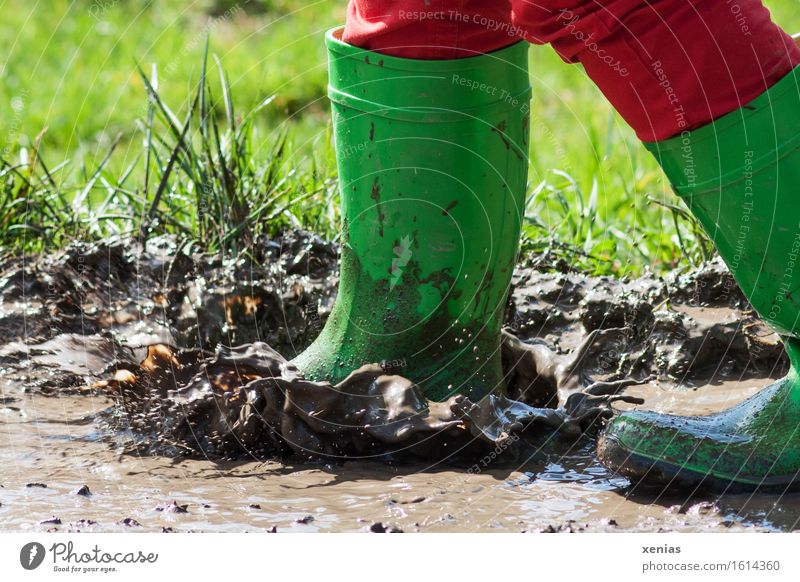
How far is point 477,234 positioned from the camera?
197cm

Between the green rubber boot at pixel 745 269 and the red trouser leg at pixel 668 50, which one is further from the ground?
the red trouser leg at pixel 668 50

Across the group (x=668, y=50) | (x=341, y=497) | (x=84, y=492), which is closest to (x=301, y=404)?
(x=341, y=497)

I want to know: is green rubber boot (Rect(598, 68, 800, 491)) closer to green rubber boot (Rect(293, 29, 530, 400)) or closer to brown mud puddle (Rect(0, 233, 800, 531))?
brown mud puddle (Rect(0, 233, 800, 531))

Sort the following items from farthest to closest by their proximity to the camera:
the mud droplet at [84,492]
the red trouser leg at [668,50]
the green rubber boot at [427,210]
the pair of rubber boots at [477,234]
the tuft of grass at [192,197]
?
the tuft of grass at [192,197] < the green rubber boot at [427,210] < the mud droplet at [84,492] < the pair of rubber boots at [477,234] < the red trouser leg at [668,50]

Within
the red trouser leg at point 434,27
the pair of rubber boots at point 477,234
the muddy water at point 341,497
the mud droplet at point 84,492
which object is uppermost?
the red trouser leg at point 434,27

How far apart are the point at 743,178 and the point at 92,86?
3528mm

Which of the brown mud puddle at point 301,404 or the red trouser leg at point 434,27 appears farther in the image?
the red trouser leg at point 434,27

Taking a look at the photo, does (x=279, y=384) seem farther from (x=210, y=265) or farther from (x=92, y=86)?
(x=92, y=86)

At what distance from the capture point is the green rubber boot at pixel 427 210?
1.90m

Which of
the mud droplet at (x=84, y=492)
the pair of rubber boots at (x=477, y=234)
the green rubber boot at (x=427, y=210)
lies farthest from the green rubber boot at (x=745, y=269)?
the mud droplet at (x=84, y=492)

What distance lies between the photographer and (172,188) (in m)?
2.91

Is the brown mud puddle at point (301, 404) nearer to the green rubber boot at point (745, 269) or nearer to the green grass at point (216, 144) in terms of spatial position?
the green rubber boot at point (745, 269)

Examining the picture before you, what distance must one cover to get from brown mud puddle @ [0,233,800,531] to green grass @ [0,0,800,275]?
0.16 metres

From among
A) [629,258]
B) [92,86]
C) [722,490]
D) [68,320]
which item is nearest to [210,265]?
[68,320]
